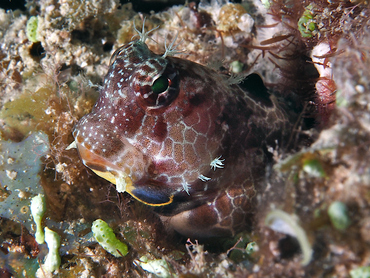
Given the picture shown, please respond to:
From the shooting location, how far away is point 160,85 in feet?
9.52

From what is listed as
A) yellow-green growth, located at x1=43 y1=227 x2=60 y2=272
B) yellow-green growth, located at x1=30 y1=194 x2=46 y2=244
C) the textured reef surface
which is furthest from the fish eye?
yellow-green growth, located at x1=43 y1=227 x2=60 y2=272

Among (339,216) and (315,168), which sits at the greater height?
(315,168)

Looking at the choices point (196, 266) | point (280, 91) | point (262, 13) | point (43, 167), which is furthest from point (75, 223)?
point (262, 13)

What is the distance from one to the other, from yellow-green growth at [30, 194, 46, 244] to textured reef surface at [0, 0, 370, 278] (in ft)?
0.16

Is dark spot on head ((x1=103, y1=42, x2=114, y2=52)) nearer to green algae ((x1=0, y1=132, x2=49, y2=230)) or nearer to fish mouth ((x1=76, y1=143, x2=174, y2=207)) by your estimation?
green algae ((x1=0, y1=132, x2=49, y2=230))

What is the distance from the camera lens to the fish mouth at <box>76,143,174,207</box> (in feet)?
9.58

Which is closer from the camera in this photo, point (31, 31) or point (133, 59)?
point (133, 59)

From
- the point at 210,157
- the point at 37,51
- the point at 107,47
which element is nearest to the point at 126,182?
the point at 210,157

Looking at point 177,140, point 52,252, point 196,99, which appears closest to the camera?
point 177,140

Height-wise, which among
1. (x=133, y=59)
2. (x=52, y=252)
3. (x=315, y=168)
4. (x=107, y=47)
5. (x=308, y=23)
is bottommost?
(x=52, y=252)

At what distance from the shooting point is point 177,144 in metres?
3.09

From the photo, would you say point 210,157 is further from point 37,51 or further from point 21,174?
point 37,51

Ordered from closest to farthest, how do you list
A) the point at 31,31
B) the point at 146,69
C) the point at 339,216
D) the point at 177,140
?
the point at 339,216
the point at 146,69
the point at 177,140
the point at 31,31

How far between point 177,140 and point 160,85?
735 mm
